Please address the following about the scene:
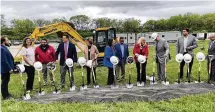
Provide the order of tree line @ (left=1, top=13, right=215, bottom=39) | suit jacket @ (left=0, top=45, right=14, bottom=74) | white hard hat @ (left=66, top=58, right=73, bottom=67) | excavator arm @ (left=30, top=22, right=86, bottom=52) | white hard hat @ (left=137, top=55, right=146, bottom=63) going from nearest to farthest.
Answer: suit jacket @ (left=0, top=45, right=14, bottom=74)
white hard hat @ (left=66, top=58, right=73, bottom=67)
white hard hat @ (left=137, top=55, right=146, bottom=63)
excavator arm @ (left=30, top=22, right=86, bottom=52)
tree line @ (left=1, top=13, right=215, bottom=39)

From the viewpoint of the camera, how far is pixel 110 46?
32.5 feet

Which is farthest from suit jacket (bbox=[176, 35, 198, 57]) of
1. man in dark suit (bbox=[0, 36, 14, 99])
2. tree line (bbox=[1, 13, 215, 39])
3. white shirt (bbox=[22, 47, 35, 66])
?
tree line (bbox=[1, 13, 215, 39])

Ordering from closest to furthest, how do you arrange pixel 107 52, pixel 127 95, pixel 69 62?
1. pixel 127 95
2. pixel 69 62
3. pixel 107 52

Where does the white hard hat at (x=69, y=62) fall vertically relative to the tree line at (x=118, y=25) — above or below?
below

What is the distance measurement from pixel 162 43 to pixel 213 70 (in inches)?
74.3

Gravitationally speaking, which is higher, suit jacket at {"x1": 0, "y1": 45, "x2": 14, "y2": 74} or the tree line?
the tree line

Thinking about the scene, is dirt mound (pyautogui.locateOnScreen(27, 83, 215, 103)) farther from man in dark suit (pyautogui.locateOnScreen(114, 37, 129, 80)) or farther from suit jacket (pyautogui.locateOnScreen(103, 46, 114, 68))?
man in dark suit (pyautogui.locateOnScreen(114, 37, 129, 80))

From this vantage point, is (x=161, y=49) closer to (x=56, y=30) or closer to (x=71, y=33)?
(x=71, y=33)

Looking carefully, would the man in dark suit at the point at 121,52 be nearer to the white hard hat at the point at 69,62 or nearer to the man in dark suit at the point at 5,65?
the white hard hat at the point at 69,62

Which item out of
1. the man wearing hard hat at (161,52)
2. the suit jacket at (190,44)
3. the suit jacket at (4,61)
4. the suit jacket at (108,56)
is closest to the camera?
the suit jacket at (4,61)

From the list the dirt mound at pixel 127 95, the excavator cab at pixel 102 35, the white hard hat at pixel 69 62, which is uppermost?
the excavator cab at pixel 102 35

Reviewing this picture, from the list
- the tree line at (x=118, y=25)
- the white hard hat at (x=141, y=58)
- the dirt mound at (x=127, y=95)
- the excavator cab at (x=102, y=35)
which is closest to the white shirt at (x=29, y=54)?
the dirt mound at (x=127, y=95)

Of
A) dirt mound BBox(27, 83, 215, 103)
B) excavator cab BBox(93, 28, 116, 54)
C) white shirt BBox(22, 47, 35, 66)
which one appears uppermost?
excavator cab BBox(93, 28, 116, 54)

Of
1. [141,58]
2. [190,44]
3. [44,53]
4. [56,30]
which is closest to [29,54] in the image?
[44,53]
